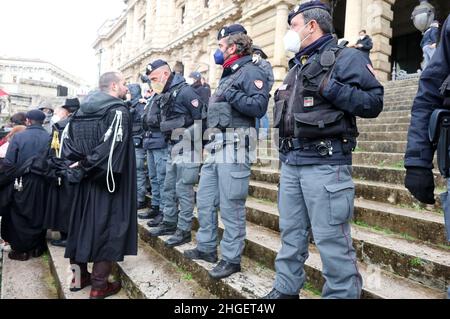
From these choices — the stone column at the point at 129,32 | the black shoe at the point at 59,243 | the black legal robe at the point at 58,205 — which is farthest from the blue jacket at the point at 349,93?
the stone column at the point at 129,32

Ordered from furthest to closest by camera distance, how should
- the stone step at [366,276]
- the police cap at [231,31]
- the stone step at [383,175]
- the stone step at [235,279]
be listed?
the stone step at [383,175]
the police cap at [231,31]
the stone step at [235,279]
the stone step at [366,276]

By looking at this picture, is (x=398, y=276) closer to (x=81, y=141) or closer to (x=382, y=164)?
(x=382, y=164)

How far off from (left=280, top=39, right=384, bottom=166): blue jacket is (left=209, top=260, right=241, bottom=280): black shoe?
125 cm

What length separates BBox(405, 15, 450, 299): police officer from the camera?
181 centimetres

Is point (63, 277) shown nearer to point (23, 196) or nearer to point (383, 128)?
point (23, 196)

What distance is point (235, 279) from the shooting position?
2936 mm

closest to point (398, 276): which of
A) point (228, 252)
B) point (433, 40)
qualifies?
point (228, 252)

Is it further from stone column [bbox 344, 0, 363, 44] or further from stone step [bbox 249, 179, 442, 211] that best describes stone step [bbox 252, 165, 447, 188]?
stone column [bbox 344, 0, 363, 44]

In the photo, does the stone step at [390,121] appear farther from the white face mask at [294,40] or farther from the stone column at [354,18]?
the stone column at [354,18]

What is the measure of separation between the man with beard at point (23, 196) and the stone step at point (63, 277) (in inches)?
15.2

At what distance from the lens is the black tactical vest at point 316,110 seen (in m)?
2.27

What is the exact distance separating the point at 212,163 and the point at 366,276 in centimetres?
160

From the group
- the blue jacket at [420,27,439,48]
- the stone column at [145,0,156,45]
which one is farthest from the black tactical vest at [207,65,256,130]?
the stone column at [145,0,156,45]
